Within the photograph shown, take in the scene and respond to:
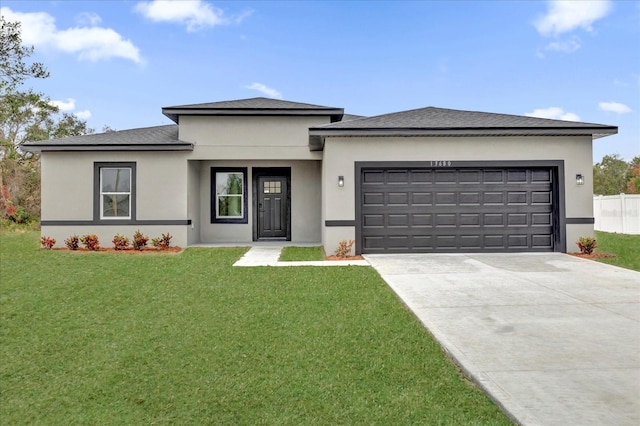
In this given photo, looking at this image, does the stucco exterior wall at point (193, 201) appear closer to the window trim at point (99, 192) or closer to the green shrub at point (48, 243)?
the window trim at point (99, 192)

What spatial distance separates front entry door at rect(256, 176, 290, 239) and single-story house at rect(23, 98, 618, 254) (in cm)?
8

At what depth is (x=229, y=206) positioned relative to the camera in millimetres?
14031

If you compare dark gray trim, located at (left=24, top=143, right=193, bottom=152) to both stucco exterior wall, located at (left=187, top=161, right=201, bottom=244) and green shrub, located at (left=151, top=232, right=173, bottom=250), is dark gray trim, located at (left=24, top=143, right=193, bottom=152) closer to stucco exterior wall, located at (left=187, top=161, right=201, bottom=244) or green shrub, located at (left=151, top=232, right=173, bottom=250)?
stucco exterior wall, located at (left=187, top=161, right=201, bottom=244)

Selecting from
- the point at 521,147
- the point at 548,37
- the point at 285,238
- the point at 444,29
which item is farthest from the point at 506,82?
the point at 285,238

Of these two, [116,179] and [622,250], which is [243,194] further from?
[622,250]

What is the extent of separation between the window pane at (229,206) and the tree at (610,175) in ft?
148

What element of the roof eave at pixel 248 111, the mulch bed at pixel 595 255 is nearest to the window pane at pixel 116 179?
the roof eave at pixel 248 111

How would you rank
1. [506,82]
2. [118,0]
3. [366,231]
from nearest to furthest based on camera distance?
[366,231]
[118,0]
[506,82]

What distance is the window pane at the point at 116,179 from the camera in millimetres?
12641

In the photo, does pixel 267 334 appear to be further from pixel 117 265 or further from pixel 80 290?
pixel 117 265

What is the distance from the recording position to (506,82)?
19281 millimetres

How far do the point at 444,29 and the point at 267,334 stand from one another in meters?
17.0

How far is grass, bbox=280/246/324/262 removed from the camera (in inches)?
404

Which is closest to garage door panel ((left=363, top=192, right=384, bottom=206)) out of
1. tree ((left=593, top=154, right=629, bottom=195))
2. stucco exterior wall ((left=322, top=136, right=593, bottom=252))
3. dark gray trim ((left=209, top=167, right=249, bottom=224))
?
stucco exterior wall ((left=322, top=136, right=593, bottom=252))
